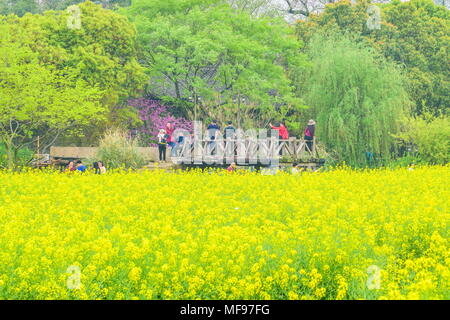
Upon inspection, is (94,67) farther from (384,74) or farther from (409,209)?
(409,209)

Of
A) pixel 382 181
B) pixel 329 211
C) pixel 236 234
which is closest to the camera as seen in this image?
pixel 236 234

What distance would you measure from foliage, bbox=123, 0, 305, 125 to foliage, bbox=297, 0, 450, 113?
459 cm

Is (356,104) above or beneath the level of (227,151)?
above

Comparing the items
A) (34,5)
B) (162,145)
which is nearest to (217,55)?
(162,145)

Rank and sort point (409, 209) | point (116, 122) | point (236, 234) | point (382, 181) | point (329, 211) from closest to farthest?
point (236, 234) → point (329, 211) → point (409, 209) → point (382, 181) → point (116, 122)

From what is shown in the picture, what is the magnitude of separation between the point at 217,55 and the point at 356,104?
671 centimetres

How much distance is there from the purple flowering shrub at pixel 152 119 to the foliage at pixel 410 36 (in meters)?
8.86

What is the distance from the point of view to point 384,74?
96.4 ft

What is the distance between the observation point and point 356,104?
1126 inches

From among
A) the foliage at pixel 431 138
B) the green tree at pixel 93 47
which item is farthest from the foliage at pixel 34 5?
the foliage at pixel 431 138

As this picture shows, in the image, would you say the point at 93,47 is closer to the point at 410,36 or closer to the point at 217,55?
the point at 217,55

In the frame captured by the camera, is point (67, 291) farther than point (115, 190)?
No

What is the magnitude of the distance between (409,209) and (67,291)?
21.2 ft
